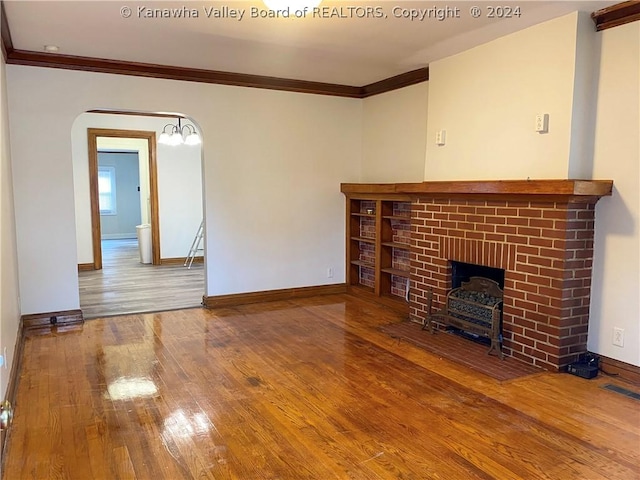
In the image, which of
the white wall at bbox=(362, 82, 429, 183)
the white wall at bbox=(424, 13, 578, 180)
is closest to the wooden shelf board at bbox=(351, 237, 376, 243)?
the white wall at bbox=(362, 82, 429, 183)

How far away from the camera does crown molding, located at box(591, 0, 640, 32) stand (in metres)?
2.98

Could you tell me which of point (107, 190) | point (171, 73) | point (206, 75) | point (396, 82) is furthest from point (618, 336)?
point (107, 190)

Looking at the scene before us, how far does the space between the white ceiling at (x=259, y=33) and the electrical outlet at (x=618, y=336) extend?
2.05 meters

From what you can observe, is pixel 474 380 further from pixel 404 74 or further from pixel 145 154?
pixel 145 154

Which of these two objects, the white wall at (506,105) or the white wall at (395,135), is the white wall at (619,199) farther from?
the white wall at (395,135)

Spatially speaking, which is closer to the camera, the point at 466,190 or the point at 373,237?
the point at 466,190

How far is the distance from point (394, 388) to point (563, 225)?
4.99ft

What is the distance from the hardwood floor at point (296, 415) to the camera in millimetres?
2201

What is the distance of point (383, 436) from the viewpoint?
97.2 inches

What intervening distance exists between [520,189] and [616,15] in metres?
1.20

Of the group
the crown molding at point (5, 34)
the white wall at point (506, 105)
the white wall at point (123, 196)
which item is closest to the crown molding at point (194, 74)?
the crown molding at point (5, 34)

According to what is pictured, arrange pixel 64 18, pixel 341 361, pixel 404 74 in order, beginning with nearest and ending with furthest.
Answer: pixel 64 18, pixel 341 361, pixel 404 74

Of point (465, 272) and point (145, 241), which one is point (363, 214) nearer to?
point (465, 272)

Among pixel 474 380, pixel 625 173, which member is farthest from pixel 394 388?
pixel 625 173
